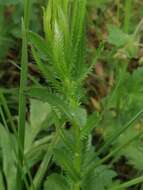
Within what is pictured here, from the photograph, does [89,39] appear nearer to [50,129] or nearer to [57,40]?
[50,129]

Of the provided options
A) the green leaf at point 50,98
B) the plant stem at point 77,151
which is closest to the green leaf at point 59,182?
the plant stem at point 77,151

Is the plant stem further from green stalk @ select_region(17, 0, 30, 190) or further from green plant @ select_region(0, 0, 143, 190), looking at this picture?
green stalk @ select_region(17, 0, 30, 190)

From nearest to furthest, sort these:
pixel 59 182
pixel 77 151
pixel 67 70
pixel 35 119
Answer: pixel 67 70
pixel 77 151
pixel 59 182
pixel 35 119

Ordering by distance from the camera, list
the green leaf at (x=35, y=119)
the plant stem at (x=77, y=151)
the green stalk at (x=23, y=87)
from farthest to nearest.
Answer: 1. the green leaf at (x=35, y=119)
2. the green stalk at (x=23, y=87)
3. the plant stem at (x=77, y=151)

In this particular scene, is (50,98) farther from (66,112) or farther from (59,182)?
(59,182)

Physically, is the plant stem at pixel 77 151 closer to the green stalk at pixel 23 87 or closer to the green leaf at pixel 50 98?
the green leaf at pixel 50 98

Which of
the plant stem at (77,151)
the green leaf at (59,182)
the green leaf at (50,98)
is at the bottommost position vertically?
the green leaf at (59,182)

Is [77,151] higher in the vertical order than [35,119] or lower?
higher

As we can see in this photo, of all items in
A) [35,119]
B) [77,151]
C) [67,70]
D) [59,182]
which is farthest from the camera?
[35,119]

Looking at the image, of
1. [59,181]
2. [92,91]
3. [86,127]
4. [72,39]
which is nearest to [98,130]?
[92,91]

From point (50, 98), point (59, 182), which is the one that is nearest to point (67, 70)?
point (50, 98)

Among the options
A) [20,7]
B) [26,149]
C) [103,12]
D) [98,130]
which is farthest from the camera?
[103,12]
